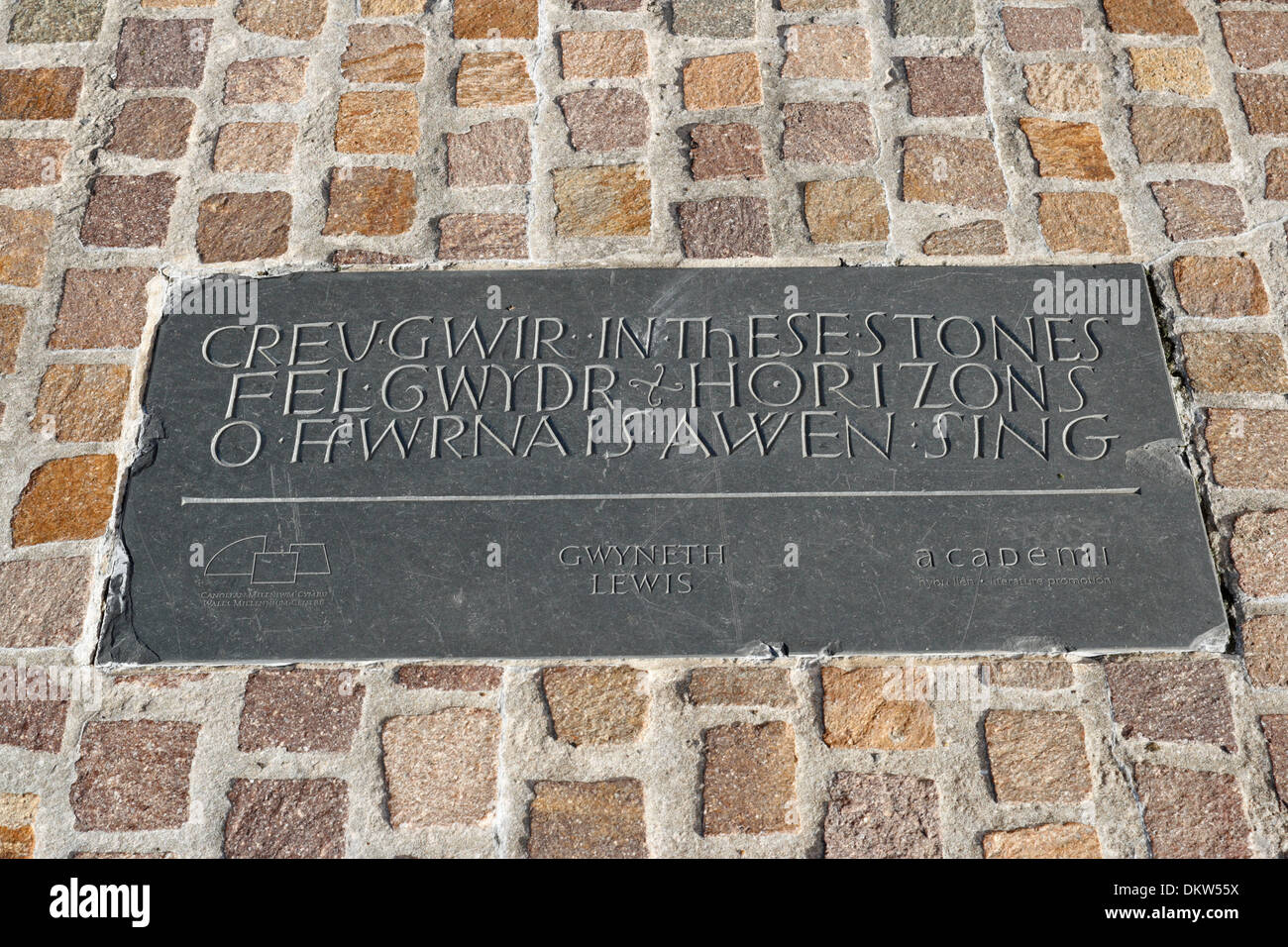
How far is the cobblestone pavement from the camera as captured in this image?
221cm

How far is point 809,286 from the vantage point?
2738 mm

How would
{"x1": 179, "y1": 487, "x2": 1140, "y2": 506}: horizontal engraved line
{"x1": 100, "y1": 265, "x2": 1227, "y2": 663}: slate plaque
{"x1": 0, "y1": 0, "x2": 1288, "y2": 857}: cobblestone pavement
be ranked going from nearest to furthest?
1. {"x1": 0, "y1": 0, "x2": 1288, "y2": 857}: cobblestone pavement
2. {"x1": 100, "y1": 265, "x2": 1227, "y2": 663}: slate plaque
3. {"x1": 179, "y1": 487, "x2": 1140, "y2": 506}: horizontal engraved line

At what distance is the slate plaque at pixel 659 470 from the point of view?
2348 millimetres

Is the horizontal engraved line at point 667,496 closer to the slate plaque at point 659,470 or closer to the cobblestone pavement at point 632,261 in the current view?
the slate plaque at point 659,470

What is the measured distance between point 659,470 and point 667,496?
8cm

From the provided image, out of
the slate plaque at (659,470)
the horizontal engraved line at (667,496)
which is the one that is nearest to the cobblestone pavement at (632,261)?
the slate plaque at (659,470)

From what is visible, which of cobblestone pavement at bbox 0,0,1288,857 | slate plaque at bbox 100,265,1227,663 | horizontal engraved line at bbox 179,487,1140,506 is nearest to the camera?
cobblestone pavement at bbox 0,0,1288,857

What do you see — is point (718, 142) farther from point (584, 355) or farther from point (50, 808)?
point (50, 808)

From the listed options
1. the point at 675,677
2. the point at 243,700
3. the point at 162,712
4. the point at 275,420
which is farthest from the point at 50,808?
the point at 675,677

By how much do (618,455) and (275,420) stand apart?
88 centimetres

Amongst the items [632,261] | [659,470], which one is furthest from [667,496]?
[632,261]

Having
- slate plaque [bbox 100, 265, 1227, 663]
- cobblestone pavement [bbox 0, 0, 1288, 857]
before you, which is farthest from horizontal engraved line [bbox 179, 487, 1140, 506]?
cobblestone pavement [bbox 0, 0, 1288, 857]

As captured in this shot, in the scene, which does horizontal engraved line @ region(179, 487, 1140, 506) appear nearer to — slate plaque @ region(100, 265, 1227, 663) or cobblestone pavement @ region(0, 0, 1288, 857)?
slate plaque @ region(100, 265, 1227, 663)

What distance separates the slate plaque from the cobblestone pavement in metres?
0.09
